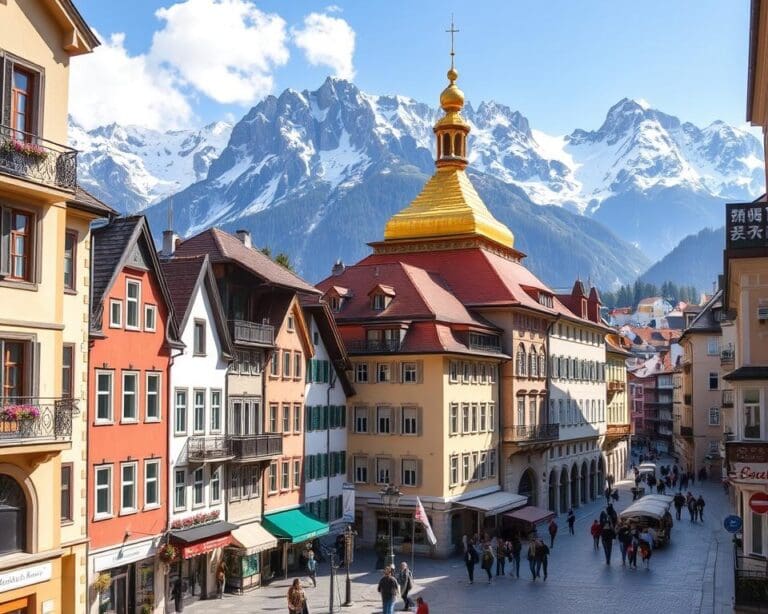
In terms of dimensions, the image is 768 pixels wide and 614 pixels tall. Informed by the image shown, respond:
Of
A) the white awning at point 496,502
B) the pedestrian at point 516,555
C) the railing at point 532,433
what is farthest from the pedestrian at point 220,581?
the railing at point 532,433

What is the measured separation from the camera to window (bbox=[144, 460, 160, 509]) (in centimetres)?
4075

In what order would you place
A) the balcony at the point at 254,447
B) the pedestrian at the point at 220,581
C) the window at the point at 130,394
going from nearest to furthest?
the window at the point at 130,394 → the pedestrian at the point at 220,581 → the balcony at the point at 254,447

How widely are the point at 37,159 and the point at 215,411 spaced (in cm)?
2196

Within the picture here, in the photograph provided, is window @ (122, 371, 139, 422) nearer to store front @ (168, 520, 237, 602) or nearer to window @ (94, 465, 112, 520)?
window @ (94, 465, 112, 520)

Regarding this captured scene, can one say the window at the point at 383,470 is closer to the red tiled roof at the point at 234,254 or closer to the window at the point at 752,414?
the red tiled roof at the point at 234,254

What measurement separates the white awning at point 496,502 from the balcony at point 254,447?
14883 millimetres

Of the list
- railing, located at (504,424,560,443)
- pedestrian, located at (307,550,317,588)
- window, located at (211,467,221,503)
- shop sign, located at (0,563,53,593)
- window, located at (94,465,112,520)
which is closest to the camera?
shop sign, located at (0,563,53,593)

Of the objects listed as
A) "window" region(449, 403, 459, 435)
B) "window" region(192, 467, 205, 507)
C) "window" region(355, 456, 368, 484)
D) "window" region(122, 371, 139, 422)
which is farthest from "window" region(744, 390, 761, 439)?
"window" region(355, 456, 368, 484)

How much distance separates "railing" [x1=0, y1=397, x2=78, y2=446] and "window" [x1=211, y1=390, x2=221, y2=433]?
19.3m

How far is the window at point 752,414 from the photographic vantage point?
38.3 m

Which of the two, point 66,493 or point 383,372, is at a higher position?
point 383,372

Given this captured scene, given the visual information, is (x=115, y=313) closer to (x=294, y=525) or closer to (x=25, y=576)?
(x=25, y=576)

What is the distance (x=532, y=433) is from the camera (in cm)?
7256

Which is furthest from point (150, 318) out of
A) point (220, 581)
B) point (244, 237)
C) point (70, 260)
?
point (244, 237)
